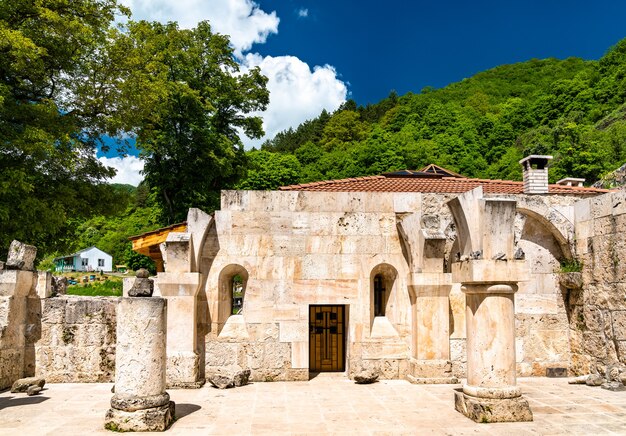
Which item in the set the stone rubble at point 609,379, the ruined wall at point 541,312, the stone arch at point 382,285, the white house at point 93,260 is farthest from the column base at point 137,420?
the white house at point 93,260

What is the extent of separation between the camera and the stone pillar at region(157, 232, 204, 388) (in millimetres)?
9352

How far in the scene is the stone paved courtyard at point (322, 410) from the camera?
6.39 m

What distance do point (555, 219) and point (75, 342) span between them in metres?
11.6

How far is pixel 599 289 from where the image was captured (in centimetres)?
995

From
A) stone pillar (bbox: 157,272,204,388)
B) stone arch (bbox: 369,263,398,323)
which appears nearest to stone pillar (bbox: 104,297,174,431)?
stone pillar (bbox: 157,272,204,388)

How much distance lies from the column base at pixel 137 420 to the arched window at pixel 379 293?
19.8ft

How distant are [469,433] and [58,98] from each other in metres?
16.7

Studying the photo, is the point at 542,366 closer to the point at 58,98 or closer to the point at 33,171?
the point at 33,171

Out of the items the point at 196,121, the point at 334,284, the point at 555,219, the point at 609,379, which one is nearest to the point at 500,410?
the point at 609,379

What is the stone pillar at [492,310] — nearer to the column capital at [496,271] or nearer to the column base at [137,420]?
the column capital at [496,271]

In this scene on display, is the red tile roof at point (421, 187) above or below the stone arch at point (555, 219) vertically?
above

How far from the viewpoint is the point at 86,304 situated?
32.4 feet

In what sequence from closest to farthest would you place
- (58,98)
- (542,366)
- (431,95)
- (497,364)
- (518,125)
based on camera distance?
(497,364) < (542,366) < (58,98) < (518,125) < (431,95)

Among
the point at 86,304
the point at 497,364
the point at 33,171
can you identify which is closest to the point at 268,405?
the point at 497,364
